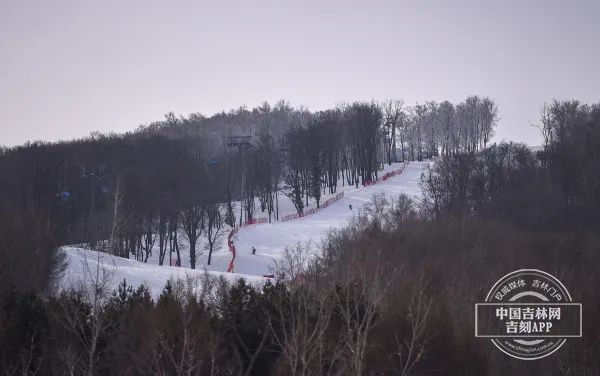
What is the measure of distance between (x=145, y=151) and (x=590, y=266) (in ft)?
136

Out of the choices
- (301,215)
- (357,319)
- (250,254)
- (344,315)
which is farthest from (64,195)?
(357,319)

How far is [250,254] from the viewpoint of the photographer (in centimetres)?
4034

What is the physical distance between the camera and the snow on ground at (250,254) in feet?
95.5

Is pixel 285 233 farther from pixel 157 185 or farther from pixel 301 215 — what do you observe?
pixel 157 185

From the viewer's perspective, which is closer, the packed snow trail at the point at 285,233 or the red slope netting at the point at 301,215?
the packed snow trail at the point at 285,233

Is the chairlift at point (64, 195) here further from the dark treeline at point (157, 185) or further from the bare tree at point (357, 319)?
the bare tree at point (357, 319)

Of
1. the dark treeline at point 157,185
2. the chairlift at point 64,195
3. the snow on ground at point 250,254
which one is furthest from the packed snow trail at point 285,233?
the chairlift at point 64,195

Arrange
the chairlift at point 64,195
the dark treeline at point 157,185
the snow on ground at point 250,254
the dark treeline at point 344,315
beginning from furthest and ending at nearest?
the chairlift at point 64,195 → the dark treeline at point 157,185 → the snow on ground at point 250,254 → the dark treeline at point 344,315

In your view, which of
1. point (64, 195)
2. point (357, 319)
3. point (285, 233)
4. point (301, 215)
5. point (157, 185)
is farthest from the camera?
point (301, 215)

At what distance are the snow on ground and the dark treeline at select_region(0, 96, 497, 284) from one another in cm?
141

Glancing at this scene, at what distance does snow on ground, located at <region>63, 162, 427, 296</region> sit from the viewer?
29.1 meters

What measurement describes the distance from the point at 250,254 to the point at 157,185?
442 inches

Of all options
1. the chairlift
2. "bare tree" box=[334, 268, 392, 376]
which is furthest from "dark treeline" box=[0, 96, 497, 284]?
"bare tree" box=[334, 268, 392, 376]

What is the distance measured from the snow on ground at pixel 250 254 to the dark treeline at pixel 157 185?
141cm
